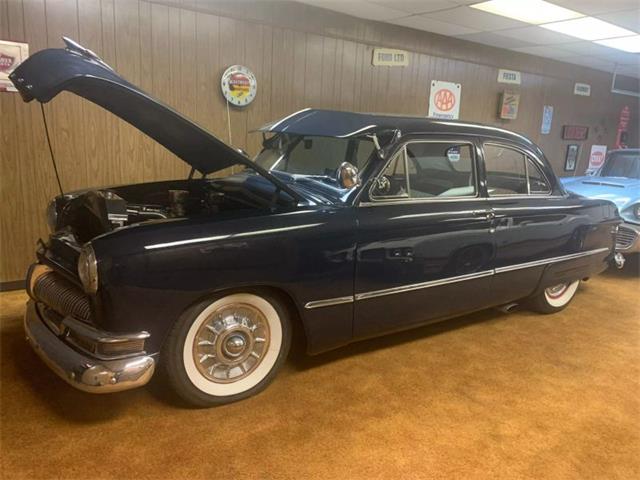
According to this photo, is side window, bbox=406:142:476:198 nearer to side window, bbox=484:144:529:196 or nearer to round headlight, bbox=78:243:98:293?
side window, bbox=484:144:529:196

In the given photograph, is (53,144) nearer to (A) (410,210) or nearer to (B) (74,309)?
(B) (74,309)

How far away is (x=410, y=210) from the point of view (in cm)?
298

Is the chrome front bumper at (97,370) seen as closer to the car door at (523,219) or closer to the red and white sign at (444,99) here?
the car door at (523,219)

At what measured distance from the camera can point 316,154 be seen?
3.33 meters

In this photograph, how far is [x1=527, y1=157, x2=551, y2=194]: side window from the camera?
3.78 meters

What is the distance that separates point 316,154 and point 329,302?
3.62 feet

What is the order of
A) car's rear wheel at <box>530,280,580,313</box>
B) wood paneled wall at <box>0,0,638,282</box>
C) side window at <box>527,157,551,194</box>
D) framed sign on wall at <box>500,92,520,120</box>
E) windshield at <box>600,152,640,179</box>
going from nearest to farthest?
side window at <box>527,157,551,194</box>, wood paneled wall at <box>0,0,638,282</box>, car's rear wheel at <box>530,280,580,313</box>, windshield at <box>600,152,640,179</box>, framed sign on wall at <box>500,92,520,120</box>

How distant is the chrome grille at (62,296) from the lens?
2332 mm

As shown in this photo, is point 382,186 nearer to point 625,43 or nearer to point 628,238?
point 628,238

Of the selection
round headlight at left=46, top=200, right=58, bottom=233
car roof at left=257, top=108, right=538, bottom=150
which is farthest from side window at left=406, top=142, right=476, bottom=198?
round headlight at left=46, top=200, right=58, bottom=233

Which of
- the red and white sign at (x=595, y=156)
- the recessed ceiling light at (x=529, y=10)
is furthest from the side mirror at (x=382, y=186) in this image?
the red and white sign at (x=595, y=156)

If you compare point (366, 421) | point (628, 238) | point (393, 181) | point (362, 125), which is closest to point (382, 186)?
point (393, 181)

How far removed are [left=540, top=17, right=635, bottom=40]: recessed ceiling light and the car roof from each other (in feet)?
10.3

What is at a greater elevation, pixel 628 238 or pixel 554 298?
pixel 628 238
